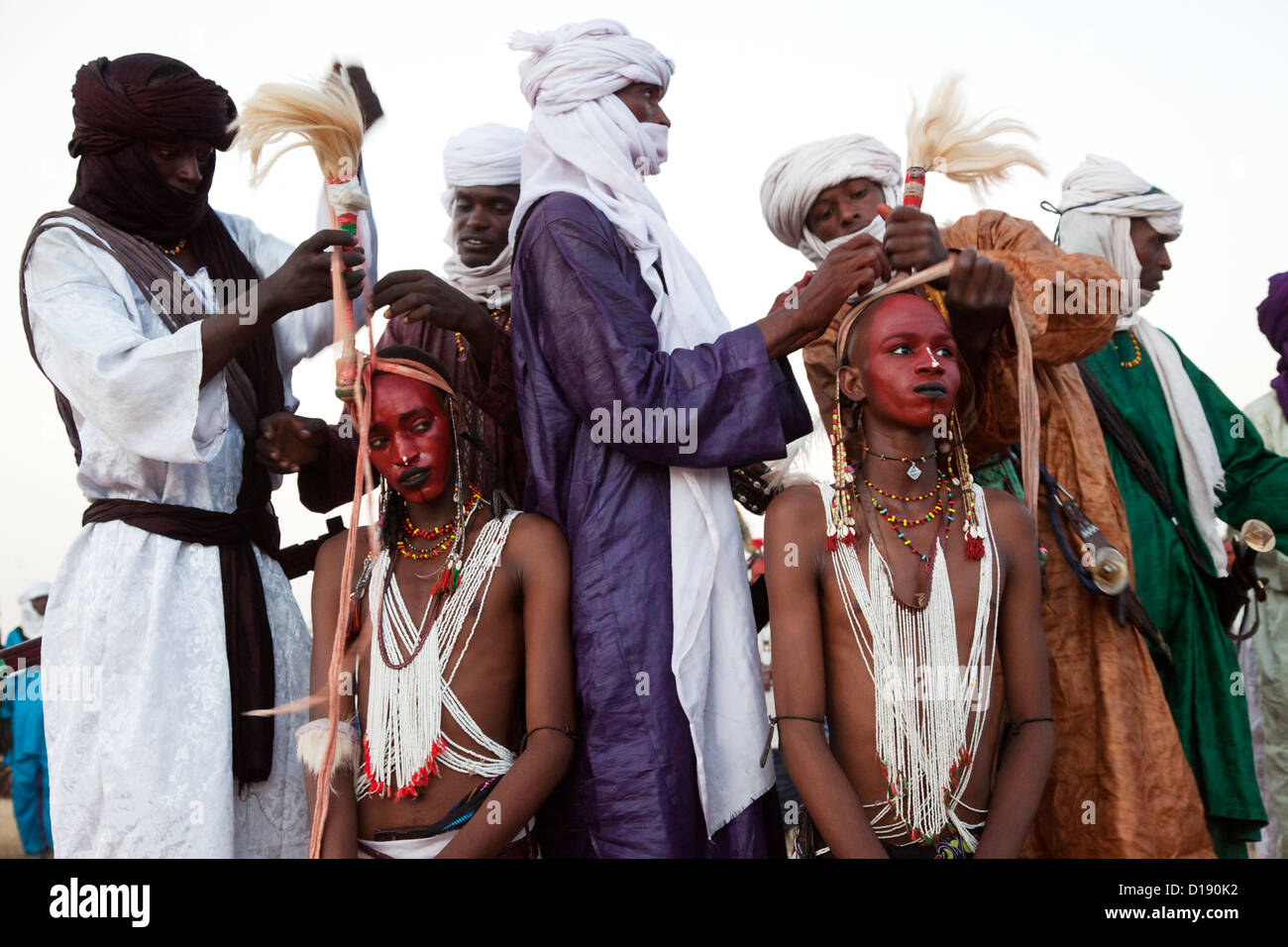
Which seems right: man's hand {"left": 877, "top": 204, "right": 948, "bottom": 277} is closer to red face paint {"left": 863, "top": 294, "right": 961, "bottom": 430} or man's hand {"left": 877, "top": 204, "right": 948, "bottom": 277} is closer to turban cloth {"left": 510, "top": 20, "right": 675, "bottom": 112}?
red face paint {"left": 863, "top": 294, "right": 961, "bottom": 430}

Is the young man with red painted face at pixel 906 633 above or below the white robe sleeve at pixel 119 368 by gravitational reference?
below

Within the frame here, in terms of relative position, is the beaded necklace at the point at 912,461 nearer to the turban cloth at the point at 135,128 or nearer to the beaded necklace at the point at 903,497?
the beaded necklace at the point at 903,497

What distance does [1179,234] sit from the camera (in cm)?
490

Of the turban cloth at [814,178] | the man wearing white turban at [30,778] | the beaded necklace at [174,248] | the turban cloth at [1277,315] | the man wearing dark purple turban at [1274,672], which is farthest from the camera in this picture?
the man wearing white turban at [30,778]

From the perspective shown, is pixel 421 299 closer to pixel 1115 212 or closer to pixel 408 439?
pixel 408 439

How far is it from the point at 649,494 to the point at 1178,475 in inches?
81.9

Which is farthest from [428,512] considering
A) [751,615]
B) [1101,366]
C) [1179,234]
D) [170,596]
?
[1179,234]

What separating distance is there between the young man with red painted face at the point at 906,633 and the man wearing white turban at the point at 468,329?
100cm

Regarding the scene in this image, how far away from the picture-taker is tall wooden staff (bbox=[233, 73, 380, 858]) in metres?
3.41

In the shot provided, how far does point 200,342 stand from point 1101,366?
9.68 ft

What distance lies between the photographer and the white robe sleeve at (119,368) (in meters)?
3.37

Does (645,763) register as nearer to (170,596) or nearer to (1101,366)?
(170,596)

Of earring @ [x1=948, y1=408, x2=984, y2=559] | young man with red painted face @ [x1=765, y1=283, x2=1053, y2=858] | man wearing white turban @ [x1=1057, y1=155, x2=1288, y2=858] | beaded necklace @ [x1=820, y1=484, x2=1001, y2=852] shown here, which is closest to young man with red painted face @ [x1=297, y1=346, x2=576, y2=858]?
young man with red painted face @ [x1=765, y1=283, x2=1053, y2=858]

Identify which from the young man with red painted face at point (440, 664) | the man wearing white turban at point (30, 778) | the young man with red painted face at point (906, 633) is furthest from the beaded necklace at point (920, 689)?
the man wearing white turban at point (30, 778)
